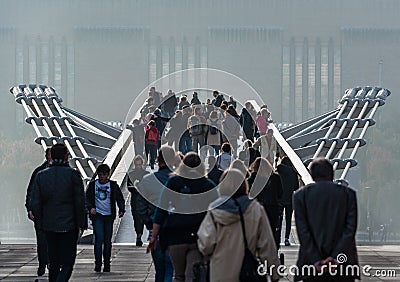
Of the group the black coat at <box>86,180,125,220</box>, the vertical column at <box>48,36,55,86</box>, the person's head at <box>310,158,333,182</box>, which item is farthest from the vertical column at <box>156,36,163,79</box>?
the person's head at <box>310,158,333,182</box>

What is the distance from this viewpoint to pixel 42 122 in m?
41.9

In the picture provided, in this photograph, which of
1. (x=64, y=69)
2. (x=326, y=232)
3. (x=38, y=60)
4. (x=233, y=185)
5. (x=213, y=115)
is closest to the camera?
(x=233, y=185)

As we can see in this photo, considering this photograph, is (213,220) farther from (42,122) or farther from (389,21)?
(389,21)

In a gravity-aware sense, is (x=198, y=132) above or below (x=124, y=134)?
above

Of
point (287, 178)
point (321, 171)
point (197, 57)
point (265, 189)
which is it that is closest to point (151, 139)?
point (287, 178)

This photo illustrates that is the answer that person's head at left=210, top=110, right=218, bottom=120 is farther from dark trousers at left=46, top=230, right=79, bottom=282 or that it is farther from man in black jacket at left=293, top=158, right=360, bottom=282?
man in black jacket at left=293, top=158, right=360, bottom=282

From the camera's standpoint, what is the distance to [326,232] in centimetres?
1104

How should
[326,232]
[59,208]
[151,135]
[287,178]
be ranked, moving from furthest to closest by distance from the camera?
[151,135] → [287,178] → [59,208] → [326,232]

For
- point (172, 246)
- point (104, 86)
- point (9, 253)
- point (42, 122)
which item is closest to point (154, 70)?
point (104, 86)

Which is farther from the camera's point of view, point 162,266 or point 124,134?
point 124,134

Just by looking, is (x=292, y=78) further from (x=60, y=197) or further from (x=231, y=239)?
(x=231, y=239)

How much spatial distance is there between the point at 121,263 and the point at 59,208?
184 inches

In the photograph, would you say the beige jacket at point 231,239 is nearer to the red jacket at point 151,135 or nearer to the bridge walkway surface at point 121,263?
the bridge walkway surface at point 121,263

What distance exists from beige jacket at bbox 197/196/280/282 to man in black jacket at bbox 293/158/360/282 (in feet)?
1.18
